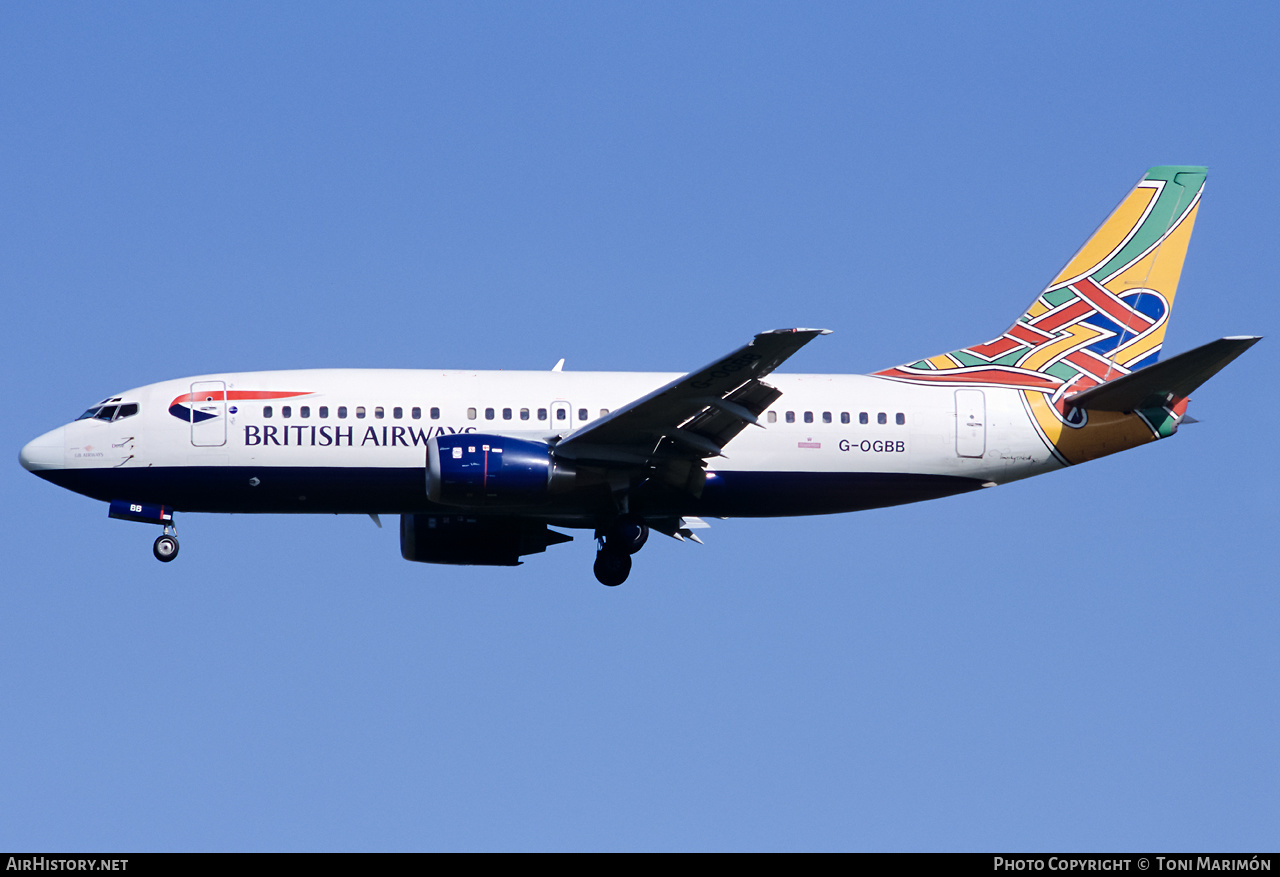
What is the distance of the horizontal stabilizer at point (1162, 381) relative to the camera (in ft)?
110

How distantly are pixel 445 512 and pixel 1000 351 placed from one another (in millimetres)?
13314

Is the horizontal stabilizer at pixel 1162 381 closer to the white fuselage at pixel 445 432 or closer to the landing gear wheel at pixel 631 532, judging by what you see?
the white fuselage at pixel 445 432

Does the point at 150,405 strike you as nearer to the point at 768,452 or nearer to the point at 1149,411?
the point at 768,452

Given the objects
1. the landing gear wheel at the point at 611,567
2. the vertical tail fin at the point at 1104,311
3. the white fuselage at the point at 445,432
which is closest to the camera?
the white fuselage at the point at 445,432

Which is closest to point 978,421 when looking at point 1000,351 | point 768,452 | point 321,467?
point 1000,351

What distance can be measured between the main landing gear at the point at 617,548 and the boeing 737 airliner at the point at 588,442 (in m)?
0.05

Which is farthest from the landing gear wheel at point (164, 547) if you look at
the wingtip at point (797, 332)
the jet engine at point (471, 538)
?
the wingtip at point (797, 332)

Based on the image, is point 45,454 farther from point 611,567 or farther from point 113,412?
point 611,567

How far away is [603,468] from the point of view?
3500cm

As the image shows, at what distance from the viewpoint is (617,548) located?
37062 millimetres

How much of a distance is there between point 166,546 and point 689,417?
1161 cm

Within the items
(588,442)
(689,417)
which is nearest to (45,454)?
(588,442)

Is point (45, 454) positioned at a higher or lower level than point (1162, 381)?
lower
